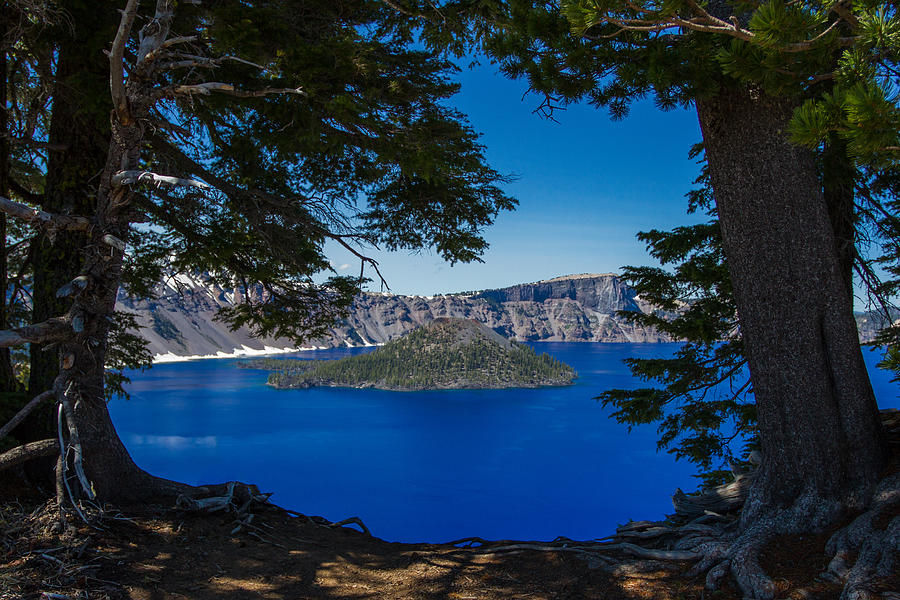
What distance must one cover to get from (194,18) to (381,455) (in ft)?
120

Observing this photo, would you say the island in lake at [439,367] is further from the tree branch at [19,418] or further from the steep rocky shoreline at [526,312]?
the tree branch at [19,418]

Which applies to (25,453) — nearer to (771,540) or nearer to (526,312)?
(771,540)

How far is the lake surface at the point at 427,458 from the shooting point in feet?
97.9

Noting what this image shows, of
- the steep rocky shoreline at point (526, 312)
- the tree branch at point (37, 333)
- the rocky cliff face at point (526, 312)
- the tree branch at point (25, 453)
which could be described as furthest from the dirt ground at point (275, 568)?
the rocky cliff face at point (526, 312)

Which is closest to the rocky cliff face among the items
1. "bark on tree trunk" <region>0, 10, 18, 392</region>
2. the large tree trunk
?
"bark on tree trunk" <region>0, 10, 18, 392</region>

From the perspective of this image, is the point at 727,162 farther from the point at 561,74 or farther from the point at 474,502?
the point at 474,502

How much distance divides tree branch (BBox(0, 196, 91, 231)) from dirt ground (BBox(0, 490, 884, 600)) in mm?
1711

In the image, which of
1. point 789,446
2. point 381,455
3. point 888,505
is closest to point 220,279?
point 789,446

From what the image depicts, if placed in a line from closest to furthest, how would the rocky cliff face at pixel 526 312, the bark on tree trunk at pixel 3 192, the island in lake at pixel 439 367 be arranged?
1. the bark on tree trunk at pixel 3 192
2. the island in lake at pixel 439 367
3. the rocky cliff face at pixel 526 312

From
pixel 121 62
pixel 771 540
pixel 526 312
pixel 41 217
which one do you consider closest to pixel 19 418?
pixel 41 217

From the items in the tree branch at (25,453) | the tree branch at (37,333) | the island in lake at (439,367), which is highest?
the tree branch at (37,333)

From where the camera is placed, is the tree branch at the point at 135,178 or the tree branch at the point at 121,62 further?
the tree branch at the point at 135,178

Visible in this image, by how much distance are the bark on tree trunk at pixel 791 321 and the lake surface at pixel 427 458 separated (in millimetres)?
21596

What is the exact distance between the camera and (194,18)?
14.6 feet
